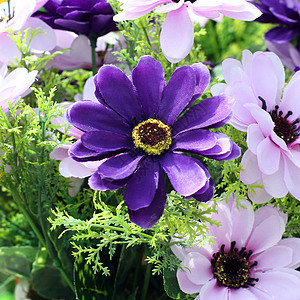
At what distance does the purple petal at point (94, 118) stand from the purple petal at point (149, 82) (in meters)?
0.02

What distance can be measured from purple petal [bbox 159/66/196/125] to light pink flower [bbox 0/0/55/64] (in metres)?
0.13

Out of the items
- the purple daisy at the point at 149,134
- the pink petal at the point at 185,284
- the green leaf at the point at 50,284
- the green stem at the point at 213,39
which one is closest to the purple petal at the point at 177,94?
the purple daisy at the point at 149,134

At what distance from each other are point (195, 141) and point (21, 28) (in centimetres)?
19

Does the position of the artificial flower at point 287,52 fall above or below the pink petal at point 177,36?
below

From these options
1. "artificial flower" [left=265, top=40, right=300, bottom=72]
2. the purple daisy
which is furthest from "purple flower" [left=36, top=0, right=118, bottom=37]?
"artificial flower" [left=265, top=40, right=300, bottom=72]

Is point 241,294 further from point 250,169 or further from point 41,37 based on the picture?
point 41,37

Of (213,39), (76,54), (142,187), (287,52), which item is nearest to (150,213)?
(142,187)

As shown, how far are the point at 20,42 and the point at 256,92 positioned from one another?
18cm

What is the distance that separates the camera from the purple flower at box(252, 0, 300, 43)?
503 millimetres

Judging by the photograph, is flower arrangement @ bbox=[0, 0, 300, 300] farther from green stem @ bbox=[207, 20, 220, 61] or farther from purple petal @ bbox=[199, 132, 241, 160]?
green stem @ bbox=[207, 20, 220, 61]

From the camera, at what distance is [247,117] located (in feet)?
1.04

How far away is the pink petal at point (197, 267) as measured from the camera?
33 centimetres

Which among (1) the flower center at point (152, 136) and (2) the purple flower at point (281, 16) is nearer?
(1) the flower center at point (152, 136)

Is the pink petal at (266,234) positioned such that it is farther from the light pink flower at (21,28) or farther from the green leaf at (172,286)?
the light pink flower at (21,28)
